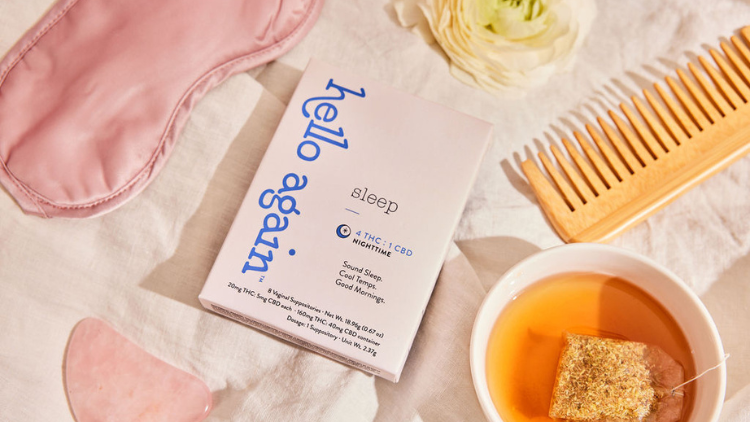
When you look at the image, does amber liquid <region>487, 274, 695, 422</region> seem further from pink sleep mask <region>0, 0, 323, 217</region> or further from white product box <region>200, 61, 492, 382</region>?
pink sleep mask <region>0, 0, 323, 217</region>

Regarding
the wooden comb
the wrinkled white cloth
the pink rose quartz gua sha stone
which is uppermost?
the wooden comb

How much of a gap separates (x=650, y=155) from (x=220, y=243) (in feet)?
1.65

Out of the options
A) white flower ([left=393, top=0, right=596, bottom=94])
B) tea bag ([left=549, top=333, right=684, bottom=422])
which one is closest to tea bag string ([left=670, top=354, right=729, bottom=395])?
tea bag ([left=549, top=333, right=684, bottom=422])

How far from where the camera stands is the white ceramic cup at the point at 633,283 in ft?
1.83

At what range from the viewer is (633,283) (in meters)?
0.62

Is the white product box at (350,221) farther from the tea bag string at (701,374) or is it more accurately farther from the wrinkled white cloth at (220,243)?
the tea bag string at (701,374)

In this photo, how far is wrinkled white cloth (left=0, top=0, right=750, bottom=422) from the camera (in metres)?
0.67

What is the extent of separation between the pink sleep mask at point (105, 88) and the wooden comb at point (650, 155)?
39 cm

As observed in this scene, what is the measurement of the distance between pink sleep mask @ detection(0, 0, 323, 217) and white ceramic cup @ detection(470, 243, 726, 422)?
0.40 m

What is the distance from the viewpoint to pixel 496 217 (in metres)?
0.72

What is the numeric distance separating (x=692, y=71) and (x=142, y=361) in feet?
2.38

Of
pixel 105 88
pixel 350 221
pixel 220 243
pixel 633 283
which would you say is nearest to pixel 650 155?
pixel 633 283

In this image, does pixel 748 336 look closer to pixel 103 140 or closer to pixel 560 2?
pixel 560 2

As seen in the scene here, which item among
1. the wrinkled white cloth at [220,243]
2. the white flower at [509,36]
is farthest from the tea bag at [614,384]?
the white flower at [509,36]
